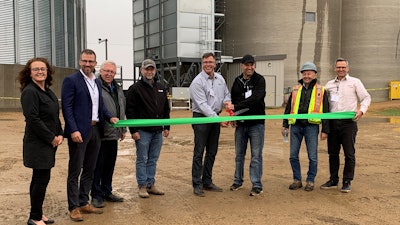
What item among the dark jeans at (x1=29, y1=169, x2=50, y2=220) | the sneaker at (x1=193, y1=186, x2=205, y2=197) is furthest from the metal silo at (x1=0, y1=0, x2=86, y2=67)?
the dark jeans at (x1=29, y1=169, x2=50, y2=220)

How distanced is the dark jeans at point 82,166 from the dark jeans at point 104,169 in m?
0.30

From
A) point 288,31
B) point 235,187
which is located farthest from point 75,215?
point 288,31

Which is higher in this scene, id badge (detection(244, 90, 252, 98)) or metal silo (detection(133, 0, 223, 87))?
metal silo (detection(133, 0, 223, 87))

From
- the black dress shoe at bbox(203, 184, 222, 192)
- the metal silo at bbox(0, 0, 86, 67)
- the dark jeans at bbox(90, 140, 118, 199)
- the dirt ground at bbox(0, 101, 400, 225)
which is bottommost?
the dirt ground at bbox(0, 101, 400, 225)

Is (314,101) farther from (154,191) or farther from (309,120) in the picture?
(154,191)

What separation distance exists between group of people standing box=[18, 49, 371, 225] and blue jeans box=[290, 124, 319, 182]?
0.6 inches

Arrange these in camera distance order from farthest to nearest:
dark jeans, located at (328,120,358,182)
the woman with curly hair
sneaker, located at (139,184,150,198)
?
1. dark jeans, located at (328,120,358,182)
2. sneaker, located at (139,184,150,198)
3. the woman with curly hair

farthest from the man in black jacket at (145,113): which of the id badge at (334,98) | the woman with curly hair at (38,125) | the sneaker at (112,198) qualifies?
the id badge at (334,98)

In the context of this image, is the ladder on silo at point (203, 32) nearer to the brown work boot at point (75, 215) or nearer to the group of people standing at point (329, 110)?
the group of people standing at point (329, 110)

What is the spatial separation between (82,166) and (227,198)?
215 cm

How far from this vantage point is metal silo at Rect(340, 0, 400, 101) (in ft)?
109

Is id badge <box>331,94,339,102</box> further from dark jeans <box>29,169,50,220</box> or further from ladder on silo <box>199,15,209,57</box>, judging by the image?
ladder on silo <box>199,15,209,57</box>

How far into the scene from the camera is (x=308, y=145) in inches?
260

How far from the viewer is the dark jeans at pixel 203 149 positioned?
6.43m
